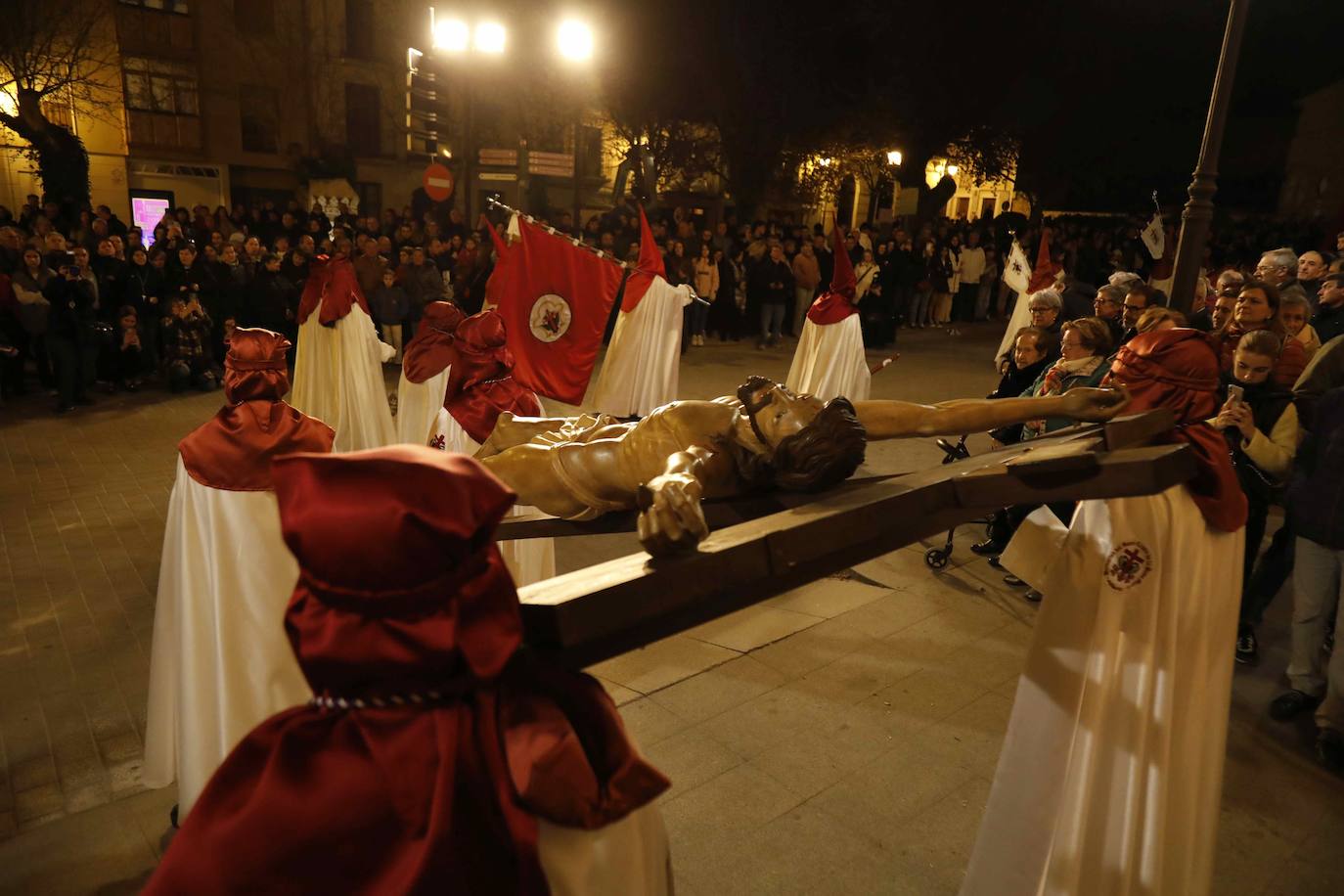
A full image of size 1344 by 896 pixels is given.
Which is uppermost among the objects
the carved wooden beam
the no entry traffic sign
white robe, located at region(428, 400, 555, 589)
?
the no entry traffic sign

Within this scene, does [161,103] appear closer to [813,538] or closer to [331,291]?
[331,291]

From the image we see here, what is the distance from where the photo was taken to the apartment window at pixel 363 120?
29.1 meters

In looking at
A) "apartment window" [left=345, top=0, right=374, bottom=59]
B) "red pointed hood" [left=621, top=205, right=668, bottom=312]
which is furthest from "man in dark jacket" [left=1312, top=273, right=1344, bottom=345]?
"apartment window" [left=345, top=0, right=374, bottom=59]

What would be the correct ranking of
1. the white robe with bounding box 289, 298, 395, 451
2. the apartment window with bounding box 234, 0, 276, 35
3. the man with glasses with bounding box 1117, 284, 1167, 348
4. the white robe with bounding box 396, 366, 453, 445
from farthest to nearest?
1. the apartment window with bounding box 234, 0, 276, 35
2. the white robe with bounding box 289, 298, 395, 451
3. the man with glasses with bounding box 1117, 284, 1167, 348
4. the white robe with bounding box 396, 366, 453, 445

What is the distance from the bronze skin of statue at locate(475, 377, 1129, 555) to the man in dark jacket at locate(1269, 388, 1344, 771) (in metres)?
2.82

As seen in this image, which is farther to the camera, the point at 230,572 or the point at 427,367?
the point at 427,367

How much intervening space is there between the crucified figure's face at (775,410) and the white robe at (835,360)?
645cm

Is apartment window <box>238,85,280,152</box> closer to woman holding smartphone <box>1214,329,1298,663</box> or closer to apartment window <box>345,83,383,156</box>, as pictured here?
apartment window <box>345,83,383,156</box>

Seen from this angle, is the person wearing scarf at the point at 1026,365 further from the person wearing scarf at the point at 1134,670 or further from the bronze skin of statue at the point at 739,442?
the bronze skin of statue at the point at 739,442

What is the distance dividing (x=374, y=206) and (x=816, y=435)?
3144cm

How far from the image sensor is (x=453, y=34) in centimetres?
1138

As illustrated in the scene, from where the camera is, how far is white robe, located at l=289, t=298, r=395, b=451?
829 cm

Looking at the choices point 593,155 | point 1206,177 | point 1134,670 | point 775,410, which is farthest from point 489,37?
point 593,155

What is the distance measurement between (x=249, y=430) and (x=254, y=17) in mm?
28475
